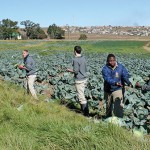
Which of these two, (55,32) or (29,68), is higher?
(29,68)

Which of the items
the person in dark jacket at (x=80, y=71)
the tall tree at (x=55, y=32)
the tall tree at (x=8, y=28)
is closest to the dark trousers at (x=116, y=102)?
the person in dark jacket at (x=80, y=71)

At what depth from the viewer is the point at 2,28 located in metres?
125

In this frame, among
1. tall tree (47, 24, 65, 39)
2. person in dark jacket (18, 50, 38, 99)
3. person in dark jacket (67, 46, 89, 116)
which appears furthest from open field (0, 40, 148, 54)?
tall tree (47, 24, 65, 39)

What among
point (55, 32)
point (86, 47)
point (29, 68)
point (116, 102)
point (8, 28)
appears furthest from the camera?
point (55, 32)

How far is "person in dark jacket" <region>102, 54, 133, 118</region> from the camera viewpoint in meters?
8.69

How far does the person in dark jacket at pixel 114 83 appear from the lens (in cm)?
869

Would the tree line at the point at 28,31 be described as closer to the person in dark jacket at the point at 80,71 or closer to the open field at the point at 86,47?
the open field at the point at 86,47

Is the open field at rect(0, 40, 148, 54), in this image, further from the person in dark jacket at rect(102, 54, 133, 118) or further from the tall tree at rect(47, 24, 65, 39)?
the tall tree at rect(47, 24, 65, 39)

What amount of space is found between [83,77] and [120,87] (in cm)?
172

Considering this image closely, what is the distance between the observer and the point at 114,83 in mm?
8703

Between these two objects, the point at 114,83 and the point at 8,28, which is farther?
the point at 8,28

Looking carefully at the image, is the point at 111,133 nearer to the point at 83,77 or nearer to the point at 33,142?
the point at 33,142

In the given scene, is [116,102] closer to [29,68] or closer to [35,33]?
[29,68]

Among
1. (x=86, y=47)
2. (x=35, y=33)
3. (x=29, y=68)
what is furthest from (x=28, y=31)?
(x=29, y=68)
